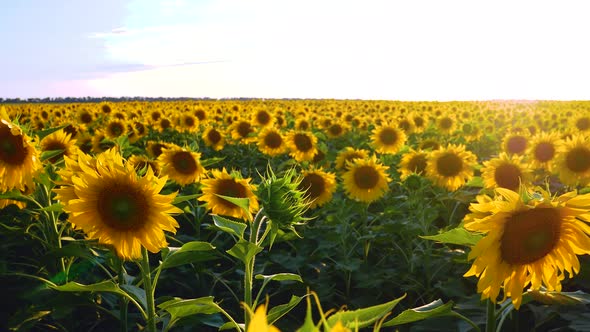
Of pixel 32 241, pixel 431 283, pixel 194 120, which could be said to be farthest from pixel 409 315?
pixel 194 120

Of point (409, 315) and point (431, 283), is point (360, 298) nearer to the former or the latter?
point (431, 283)

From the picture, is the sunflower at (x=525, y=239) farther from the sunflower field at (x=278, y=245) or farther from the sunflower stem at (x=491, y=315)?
the sunflower stem at (x=491, y=315)

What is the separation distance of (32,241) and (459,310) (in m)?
3.95

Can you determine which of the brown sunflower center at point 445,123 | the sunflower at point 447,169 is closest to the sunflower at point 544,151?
the sunflower at point 447,169

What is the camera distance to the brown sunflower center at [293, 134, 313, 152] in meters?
8.48

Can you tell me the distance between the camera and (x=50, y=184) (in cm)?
352

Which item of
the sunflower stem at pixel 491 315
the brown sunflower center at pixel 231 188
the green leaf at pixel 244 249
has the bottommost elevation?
the sunflower stem at pixel 491 315

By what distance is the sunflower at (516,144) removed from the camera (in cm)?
907

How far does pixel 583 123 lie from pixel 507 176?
9.43m

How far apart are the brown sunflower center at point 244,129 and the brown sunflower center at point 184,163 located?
212 inches

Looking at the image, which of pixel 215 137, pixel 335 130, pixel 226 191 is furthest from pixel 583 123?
pixel 226 191

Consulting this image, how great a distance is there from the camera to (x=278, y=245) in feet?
21.4

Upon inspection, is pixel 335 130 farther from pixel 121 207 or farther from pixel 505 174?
pixel 121 207

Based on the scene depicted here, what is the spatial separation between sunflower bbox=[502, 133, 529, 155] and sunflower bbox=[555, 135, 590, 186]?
3.13m
